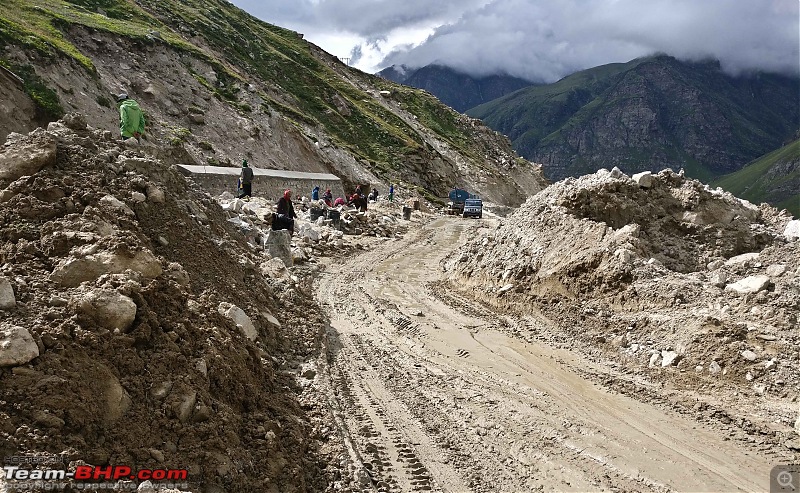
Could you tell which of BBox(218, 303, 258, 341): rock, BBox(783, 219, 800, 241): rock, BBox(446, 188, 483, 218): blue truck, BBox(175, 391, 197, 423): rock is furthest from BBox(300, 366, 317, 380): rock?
BBox(446, 188, 483, 218): blue truck

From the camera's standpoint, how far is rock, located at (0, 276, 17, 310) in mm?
4254

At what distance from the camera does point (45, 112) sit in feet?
77.2

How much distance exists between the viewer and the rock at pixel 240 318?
21.7 feet

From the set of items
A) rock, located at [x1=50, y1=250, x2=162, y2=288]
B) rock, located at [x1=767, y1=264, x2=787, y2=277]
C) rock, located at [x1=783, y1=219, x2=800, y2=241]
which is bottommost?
rock, located at [x1=50, y1=250, x2=162, y2=288]

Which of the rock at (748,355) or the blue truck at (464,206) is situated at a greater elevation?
the blue truck at (464,206)

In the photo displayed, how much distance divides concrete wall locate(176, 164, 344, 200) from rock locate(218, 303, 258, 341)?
Result: 18093mm

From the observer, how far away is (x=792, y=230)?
37.2 ft

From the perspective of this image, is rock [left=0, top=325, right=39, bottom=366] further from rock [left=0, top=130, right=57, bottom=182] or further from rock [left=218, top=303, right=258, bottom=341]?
rock [left=0, top=130, right=57, bottom=182]

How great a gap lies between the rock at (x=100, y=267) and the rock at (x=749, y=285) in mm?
8685

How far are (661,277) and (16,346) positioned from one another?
31.1 feet

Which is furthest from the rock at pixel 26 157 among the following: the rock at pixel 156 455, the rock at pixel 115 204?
the rock at pixel 156 455

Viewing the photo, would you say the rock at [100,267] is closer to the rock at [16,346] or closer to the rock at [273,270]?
the rock at [16,346]

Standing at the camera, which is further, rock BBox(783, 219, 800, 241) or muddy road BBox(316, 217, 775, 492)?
rock BBox(783, 219, 800, 241)

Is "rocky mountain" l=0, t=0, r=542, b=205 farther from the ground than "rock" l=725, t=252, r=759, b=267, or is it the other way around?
"rocky mountain" l=0, t=0, r=542, b=205
